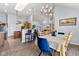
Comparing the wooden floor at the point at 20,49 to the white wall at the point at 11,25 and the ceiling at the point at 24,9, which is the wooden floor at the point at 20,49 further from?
the ceiling at the point at 24,9

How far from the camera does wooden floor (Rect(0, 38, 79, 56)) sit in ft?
7.54

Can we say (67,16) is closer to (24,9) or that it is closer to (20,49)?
(24,9)

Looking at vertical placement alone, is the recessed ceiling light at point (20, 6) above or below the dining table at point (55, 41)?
above

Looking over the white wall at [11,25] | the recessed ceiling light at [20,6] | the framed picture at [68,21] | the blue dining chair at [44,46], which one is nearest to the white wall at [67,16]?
the framed picture at [68,21]

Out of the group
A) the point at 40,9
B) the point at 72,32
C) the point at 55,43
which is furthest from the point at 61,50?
the point at 40,9

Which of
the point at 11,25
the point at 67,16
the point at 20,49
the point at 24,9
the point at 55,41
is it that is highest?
the point at 24,9

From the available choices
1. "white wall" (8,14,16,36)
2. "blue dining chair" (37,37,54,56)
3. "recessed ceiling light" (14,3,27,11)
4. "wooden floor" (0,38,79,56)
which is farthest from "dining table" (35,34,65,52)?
"recessed ceiling light" (14,3,27,11)

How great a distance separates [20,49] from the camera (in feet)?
7.67

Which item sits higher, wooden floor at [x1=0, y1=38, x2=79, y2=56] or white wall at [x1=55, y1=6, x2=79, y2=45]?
white wall at [x1=55, y1=6, x2=79, y2=45]

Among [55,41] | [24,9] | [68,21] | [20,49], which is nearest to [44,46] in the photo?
[55,41]

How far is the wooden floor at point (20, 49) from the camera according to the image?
7.54 feet

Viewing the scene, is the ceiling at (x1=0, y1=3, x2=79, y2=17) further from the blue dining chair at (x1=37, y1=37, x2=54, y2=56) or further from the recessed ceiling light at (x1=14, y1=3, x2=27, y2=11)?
the blue dining chair at (x1=37, y1=37, x2=54, y2=56)

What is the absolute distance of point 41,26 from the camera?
2332mm

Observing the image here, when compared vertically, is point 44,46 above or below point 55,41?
below
